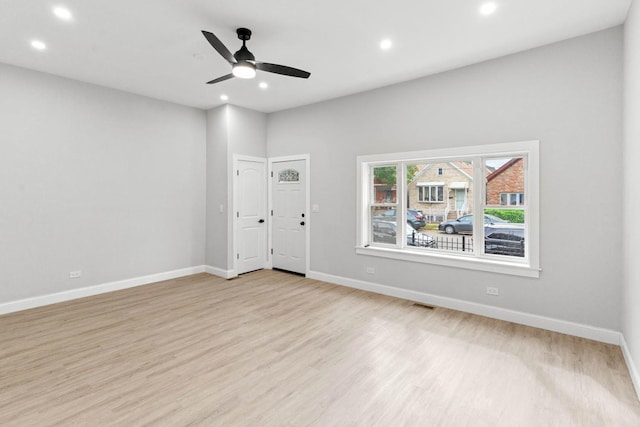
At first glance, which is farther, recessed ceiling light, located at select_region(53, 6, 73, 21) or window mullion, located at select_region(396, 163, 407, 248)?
window mullion, located at select_region(396, 163, 407, 248)

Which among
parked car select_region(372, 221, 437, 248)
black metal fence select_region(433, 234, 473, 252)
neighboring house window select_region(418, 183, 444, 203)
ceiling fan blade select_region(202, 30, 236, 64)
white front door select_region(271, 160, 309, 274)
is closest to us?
ceiling fan blade select_region(202, 30, 236, 64)

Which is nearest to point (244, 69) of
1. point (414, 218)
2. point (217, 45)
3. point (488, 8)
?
point (217, 45)

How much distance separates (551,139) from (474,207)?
3.58 ft

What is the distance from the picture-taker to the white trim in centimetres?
237

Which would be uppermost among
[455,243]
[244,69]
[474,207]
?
[244,69]

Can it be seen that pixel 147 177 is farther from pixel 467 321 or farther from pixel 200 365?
pixel 467 321

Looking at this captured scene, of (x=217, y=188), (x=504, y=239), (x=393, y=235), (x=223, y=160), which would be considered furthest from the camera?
(x=217, y=188)

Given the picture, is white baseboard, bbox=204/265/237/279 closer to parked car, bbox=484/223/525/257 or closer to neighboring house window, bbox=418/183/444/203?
neighboring house window, bbox=418/183/444/203

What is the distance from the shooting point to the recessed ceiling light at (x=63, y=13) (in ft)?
9.30

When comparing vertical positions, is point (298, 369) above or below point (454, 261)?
below

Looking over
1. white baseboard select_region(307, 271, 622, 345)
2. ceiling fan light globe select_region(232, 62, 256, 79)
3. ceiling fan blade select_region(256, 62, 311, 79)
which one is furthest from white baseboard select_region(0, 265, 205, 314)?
ceiling fan blade select_region(256, 62, 311, 79)

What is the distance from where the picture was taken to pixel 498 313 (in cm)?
376

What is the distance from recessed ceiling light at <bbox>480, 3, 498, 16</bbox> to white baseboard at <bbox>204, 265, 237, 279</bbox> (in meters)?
5.06

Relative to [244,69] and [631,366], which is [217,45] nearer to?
[244,69]
